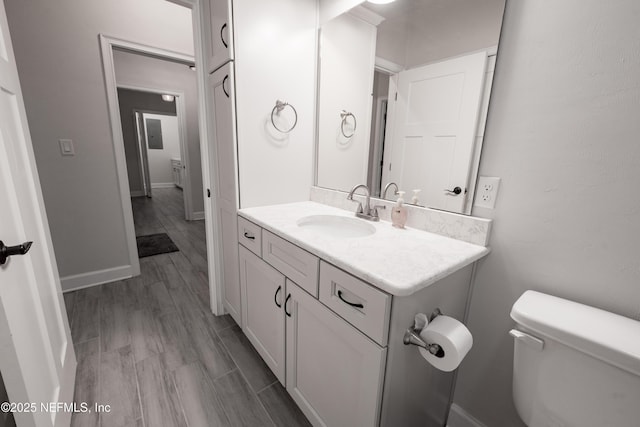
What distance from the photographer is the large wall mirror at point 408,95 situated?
1.02 meters

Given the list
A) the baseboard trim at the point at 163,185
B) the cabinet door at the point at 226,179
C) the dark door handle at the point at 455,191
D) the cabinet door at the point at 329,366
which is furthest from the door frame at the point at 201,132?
the baseboard trim at the point at 163,185

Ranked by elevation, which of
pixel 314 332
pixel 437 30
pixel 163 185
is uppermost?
pixel 437 30

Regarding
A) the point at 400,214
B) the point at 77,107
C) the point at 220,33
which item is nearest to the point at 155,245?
the point at 77,107

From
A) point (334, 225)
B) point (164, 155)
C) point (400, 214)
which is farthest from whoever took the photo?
point (164, 155)

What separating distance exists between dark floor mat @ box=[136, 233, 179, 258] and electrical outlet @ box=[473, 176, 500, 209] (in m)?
3.20

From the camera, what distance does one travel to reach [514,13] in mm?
874

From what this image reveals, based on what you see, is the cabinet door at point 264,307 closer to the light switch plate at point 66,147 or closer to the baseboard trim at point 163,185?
the light switch plate at point 66,147

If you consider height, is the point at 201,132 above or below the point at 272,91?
below

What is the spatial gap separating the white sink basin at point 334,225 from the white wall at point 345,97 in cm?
29

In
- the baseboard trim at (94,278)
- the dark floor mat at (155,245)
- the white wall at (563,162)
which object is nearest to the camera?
the white wall at (563,162)

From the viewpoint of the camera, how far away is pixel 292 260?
1.09m

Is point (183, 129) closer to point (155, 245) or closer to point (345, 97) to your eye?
point (155, 245)

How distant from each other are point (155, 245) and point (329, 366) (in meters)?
3.09

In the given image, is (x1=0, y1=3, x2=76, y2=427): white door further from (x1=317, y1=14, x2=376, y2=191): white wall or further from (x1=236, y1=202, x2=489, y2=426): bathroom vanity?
(x1=317, y1=14, x2=376, y2=191): white wall
